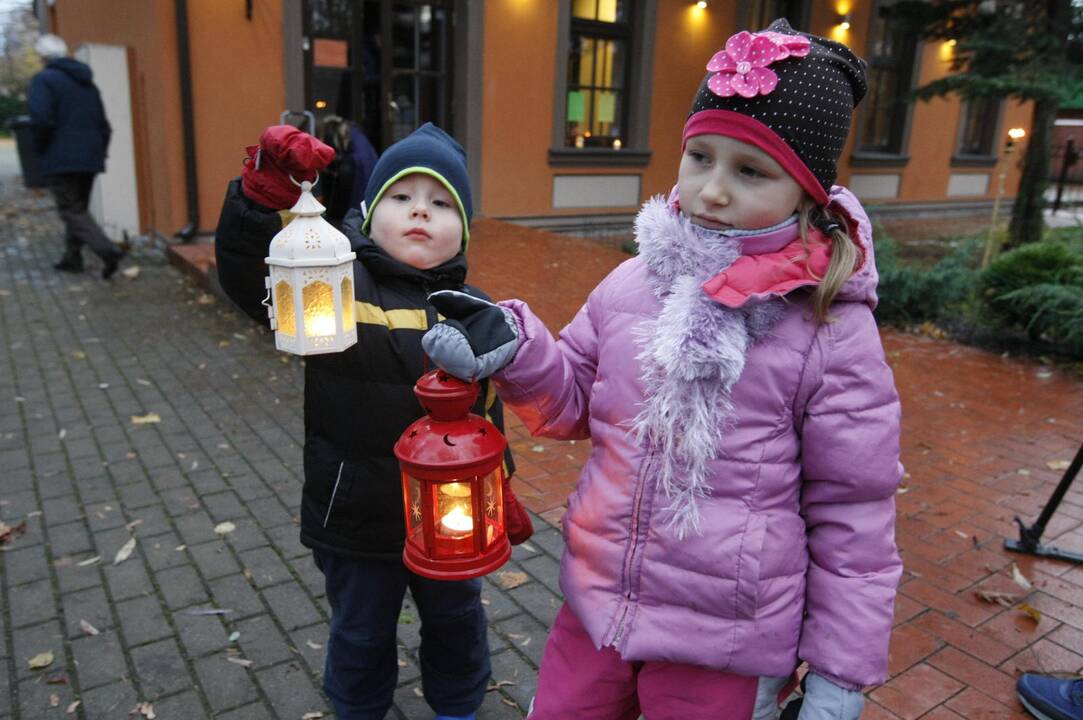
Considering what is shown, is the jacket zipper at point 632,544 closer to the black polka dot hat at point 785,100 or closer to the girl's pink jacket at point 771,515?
the girl's pink jacket at point 771,515

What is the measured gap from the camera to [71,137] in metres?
8.12

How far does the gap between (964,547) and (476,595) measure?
2488 millimetres

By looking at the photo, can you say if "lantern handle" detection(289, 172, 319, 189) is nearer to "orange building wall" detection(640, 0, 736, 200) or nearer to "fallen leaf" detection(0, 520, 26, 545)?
"fallen leaf" detection(0, 520, 26, 545)

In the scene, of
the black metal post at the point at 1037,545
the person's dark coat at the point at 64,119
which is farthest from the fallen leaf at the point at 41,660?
the person's dark coat at the point at 64,119

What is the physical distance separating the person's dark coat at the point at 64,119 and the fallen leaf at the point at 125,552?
6024mm

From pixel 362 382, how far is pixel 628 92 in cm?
1090

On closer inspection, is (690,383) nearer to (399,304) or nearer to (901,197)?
(399,304)

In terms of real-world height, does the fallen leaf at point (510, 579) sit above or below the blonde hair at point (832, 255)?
below

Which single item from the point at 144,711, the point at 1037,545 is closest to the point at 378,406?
the point at 144,711

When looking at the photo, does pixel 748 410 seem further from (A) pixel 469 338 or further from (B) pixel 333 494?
(B) pixel 333 494

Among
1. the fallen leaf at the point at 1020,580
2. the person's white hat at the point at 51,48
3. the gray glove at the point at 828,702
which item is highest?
the person's white hat at the point at 51,48

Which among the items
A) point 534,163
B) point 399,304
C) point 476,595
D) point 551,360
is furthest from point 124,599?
point 534,163

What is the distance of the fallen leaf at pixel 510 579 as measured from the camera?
130 inches

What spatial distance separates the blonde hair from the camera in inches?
58.9
